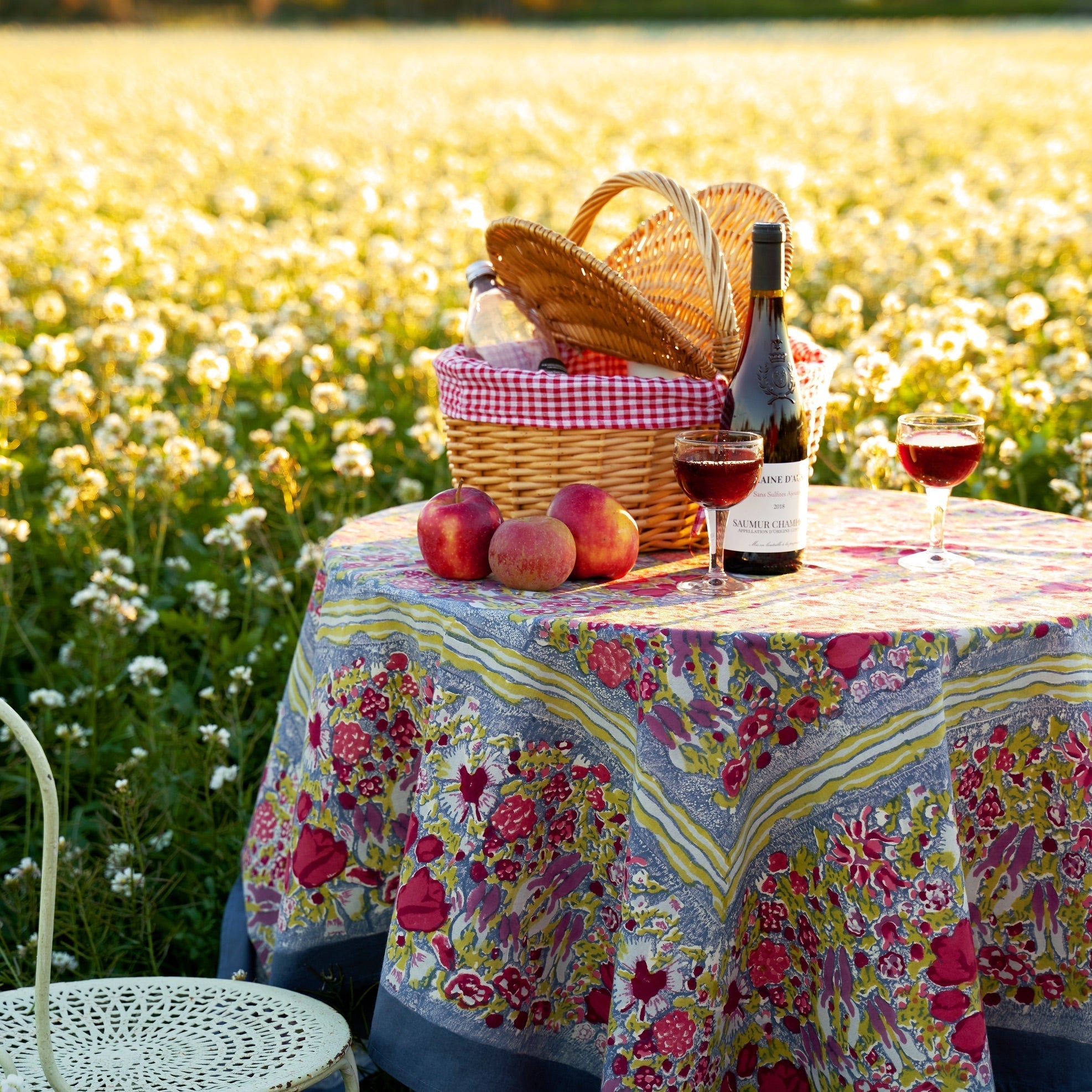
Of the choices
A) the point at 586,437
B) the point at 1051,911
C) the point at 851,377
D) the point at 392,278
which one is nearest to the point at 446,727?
the point at 586,437

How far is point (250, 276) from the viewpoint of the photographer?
275 inches

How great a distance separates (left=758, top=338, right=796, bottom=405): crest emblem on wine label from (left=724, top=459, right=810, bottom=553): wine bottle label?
15cm

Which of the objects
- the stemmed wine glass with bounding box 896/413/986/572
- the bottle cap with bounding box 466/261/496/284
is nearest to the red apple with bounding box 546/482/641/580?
the stemmed wine glass with bounding box 896/413/986/572

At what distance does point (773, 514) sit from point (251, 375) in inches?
151

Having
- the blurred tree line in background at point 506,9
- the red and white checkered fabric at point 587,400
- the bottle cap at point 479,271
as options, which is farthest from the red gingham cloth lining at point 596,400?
the blurred tree line in background at point 506,9

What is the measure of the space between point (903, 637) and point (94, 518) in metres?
2.95

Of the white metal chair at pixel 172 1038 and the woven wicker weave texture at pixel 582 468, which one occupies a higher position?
the woven wicker weave texture at pixel 582 468

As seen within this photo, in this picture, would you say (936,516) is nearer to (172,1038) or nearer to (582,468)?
(582,468)

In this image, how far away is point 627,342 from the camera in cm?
264

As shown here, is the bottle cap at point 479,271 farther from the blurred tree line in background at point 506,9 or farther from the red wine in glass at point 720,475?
the blurred tree line in background at point 506,9

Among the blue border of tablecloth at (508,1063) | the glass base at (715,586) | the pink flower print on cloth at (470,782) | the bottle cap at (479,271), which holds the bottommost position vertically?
the blue border of tablecloth at (508,1063)

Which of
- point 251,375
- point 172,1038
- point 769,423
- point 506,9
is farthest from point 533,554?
point 506,9

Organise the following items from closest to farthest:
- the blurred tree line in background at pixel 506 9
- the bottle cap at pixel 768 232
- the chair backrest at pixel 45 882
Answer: the chair backrest at pixel 45 882 → the bottle cap at pixel 768 232 → the blurred tree line in background at pixel 506 9

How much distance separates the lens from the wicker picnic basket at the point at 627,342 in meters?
2.37
